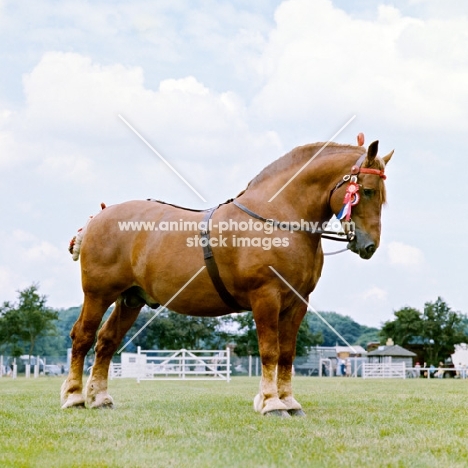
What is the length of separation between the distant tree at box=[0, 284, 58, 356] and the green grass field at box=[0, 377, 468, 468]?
39420 mm

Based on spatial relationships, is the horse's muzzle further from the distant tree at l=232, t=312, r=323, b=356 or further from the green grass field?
the distant tree at l=232, t=312, r=323, b=356

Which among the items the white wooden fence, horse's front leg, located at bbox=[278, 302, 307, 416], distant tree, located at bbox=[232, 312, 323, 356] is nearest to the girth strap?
horse's front leg, located at bbox=[278, 302, 307, 416]

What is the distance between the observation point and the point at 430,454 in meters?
4.36

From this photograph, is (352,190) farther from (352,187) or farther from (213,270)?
(213,270)

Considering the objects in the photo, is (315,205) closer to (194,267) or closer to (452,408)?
(194,267)

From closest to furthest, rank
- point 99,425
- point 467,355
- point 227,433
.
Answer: point 227,433 → point 99,425 → point 467,355

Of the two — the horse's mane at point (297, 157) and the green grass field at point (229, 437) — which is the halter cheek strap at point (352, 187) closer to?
the horse's mane at point (297, 157)

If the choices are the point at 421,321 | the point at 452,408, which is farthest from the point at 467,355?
the point at 452,408

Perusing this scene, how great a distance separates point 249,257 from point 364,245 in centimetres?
117

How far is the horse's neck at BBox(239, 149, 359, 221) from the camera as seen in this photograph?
6.81 m

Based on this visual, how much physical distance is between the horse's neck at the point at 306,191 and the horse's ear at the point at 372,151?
0.23 m

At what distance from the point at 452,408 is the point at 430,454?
11.8ft

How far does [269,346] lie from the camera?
21.5 feet

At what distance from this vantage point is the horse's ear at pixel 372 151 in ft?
21.1
